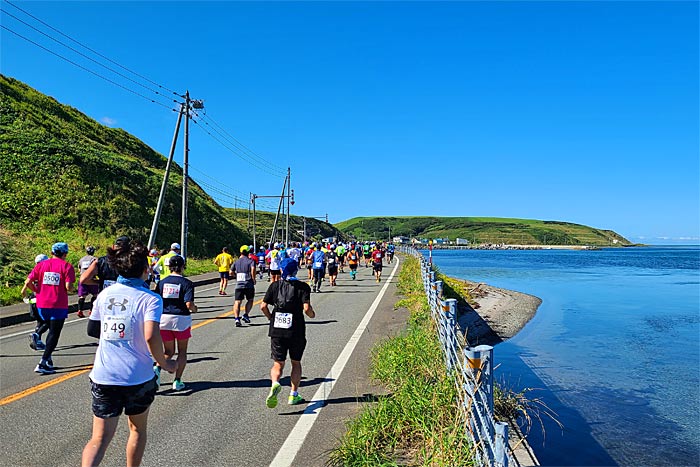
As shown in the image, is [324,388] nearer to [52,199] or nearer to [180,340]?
[180,340]

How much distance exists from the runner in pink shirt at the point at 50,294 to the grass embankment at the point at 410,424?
448cm

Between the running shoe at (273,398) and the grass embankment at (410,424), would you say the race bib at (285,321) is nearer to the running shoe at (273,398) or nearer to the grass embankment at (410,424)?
the running shoe at (273,398)

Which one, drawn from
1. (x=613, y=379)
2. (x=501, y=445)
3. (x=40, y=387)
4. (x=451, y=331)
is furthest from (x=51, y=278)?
(x=613, y=379)

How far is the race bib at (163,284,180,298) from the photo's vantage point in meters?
6.30

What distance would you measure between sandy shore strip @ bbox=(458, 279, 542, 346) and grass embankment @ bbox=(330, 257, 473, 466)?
26.7 ft

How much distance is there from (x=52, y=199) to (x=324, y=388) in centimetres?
2965

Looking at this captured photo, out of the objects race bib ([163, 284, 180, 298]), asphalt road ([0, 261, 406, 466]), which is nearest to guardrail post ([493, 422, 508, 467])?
asphalt road ([0, 261, 406, 466])

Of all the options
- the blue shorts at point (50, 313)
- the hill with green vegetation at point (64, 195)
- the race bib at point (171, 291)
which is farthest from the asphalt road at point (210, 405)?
the hill with green vegetation at point (64, 195)

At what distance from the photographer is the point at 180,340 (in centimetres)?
641

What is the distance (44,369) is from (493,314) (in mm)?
19914

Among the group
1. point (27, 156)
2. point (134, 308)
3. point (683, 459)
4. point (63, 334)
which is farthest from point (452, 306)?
point (27, 156)

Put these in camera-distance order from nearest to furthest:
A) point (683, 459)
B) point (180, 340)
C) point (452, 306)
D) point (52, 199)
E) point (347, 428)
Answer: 1. point (347, 428)
2. point (180, 340)
3. point (452, 306)
4. point (683, 459)
5. point (52, 199)

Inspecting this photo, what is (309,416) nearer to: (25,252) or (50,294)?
(50,294)

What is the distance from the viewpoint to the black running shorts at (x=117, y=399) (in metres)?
3.47
